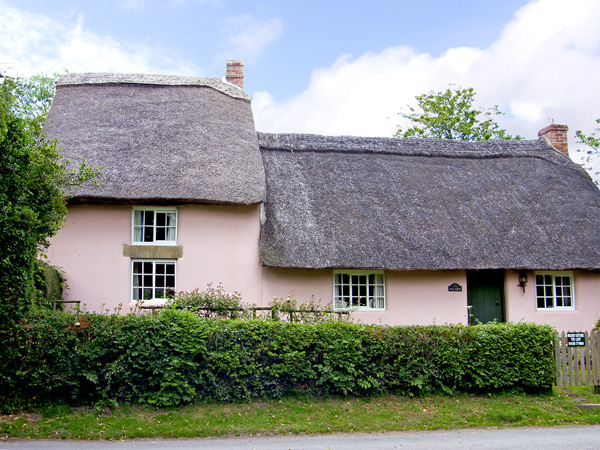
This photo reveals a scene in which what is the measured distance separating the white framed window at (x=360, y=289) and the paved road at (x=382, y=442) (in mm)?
5881

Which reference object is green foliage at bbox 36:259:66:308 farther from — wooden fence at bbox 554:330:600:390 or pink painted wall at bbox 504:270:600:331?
pink painted wall at bbox 504:270:600:331

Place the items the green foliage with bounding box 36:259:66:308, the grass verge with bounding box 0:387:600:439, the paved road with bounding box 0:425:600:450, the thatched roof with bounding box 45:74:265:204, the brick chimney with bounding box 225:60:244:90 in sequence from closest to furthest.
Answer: the paved road with bounding box 0:425:600:450 < the grass verge with bounding box 0:387:600:439 < the green foliage with bounding box 36:259:66:308 < the thatched roof with bounding box 45:74:265:204 < the brick chimney with bounding box 225:60:244:90

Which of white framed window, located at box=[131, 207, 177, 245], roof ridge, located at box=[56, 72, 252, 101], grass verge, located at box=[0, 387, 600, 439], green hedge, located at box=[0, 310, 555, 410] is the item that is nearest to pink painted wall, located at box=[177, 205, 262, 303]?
white framed window, located at box=[131, 207, 177, 245]

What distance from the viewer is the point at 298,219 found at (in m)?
13.3

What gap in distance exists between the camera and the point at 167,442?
7145mm

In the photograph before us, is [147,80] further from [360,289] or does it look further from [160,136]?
[360,289]

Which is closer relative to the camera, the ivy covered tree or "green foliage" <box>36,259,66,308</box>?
the ivy covered tree

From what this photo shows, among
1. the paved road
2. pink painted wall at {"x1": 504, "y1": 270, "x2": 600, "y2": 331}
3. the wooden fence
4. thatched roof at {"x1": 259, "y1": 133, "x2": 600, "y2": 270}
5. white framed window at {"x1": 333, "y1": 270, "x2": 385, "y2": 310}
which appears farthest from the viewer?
pink painted wall at {"x1": 504, "y1": 270, "x2": 600, "y2": 331}

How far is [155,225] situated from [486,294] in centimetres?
893

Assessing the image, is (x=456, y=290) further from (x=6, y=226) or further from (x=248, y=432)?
(x=6, y=226)

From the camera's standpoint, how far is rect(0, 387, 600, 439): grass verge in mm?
7395

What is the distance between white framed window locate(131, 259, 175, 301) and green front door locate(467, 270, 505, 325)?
7.88m

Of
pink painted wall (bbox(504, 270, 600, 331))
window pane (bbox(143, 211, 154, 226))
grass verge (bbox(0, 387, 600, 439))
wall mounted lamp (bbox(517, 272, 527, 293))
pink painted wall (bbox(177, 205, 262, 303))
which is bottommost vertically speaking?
grass verge (bbox(0, 387, 600, 439))

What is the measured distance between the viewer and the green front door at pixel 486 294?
1420 cm
